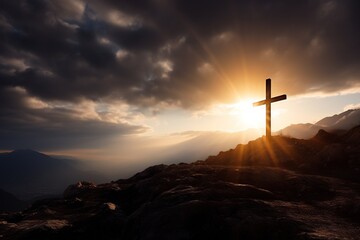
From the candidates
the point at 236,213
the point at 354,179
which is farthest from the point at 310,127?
the point at 236,213

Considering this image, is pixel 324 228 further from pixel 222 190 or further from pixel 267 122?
pixel 267 122

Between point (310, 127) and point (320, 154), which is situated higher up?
point (310, 127)

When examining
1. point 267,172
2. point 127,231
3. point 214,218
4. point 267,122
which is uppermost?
point 267,122

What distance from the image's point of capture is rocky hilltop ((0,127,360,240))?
11945 millimetres

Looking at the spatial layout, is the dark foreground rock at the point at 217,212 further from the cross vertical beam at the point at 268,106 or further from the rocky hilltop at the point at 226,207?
the cross vertical beam at the point at 268,106

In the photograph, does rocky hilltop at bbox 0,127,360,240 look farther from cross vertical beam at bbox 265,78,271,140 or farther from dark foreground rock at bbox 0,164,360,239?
cross vertical beam at bbox 265,78,271,140

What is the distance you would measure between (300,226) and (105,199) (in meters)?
16.2

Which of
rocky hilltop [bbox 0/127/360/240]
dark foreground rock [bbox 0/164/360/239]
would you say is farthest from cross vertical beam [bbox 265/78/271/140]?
dark foreground rock [bbox 0/164/360/239]

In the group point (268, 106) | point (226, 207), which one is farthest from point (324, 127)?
point (226, 207)

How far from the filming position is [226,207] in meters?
13.6

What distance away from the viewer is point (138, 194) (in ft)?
72.2

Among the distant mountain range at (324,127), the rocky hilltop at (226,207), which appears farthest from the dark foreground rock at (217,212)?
the distant mountain range at (324,127)

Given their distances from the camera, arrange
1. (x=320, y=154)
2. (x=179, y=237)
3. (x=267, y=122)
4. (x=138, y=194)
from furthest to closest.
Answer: (x=267, y=122)
(x=320, y=154)
(x=138, y=194)
(x=179, y=237)

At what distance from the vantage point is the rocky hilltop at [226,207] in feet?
39.2
